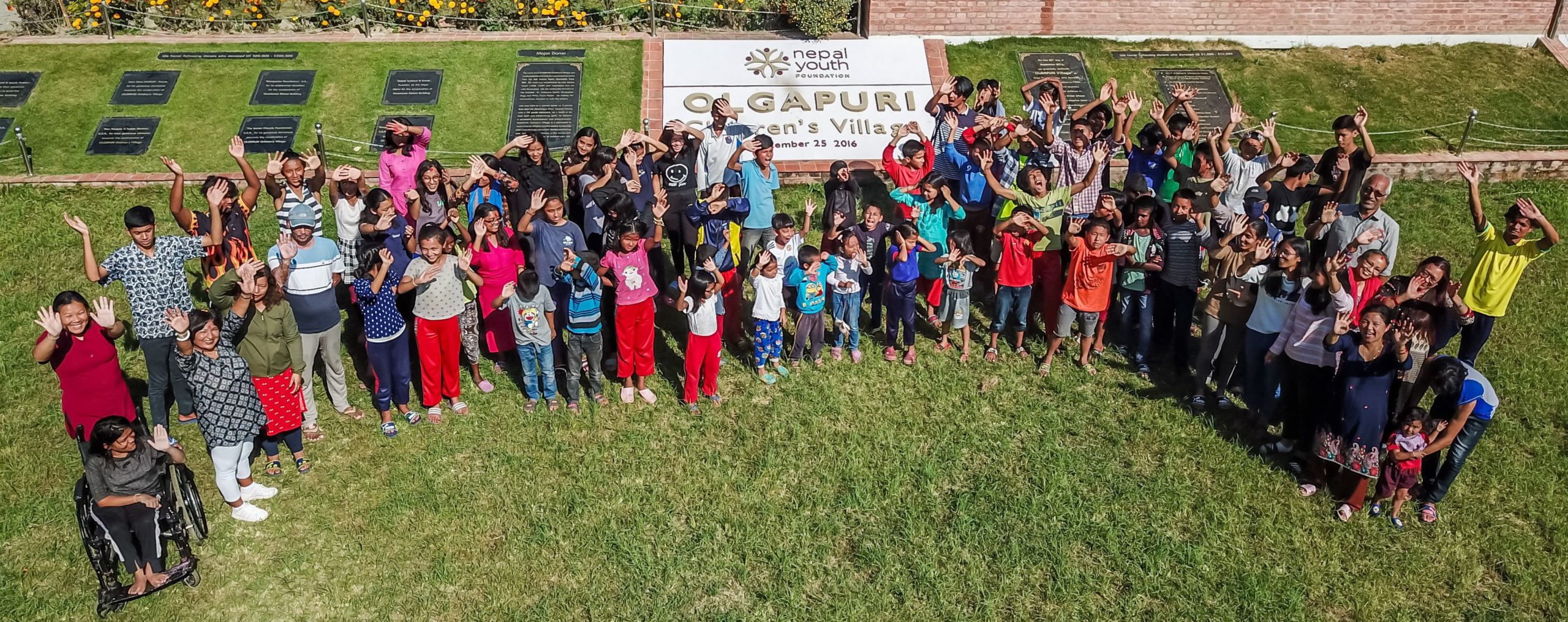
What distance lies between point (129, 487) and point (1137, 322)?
7.50 m

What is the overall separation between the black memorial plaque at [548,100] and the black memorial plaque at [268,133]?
235cm

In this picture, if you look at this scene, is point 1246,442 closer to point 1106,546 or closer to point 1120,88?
point 1106,546

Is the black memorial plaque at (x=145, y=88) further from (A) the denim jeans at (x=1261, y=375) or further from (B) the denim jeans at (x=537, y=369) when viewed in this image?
(A) the denim jeans at (x=1261, y=375)

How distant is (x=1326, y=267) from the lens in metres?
8.04

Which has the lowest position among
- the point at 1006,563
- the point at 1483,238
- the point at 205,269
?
the point at 1006,563

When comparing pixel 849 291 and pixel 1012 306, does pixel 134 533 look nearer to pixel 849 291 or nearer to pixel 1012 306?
pixel 849 291

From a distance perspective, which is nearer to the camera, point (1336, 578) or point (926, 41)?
point (1336, 578)

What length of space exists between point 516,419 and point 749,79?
20.2 feet

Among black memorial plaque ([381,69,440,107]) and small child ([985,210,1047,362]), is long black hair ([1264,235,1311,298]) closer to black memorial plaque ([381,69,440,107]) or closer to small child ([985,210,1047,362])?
small child ([985,210,1047,362])

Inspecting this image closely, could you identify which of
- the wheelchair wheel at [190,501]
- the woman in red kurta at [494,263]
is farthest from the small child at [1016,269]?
the wheelchair wheel at [190,501]

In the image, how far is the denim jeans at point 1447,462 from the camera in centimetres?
788

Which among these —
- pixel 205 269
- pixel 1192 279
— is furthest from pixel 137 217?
pixel 1192 279

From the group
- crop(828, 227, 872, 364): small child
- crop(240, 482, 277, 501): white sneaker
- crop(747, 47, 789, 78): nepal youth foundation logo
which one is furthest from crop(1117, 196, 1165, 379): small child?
crop(240, 482, 277, 501): white sneaker

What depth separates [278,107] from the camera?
13203 mm
